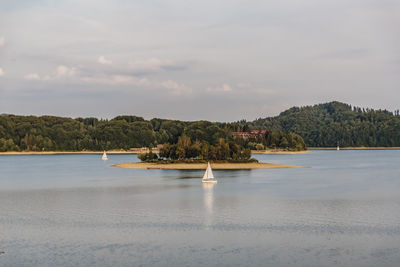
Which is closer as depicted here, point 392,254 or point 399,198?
point 392,254

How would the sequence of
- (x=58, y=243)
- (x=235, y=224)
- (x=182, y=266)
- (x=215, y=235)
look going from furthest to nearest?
(x=235, y=224)
(x=215, y=235)
(x=58, y=243)
(x=182, y=266)

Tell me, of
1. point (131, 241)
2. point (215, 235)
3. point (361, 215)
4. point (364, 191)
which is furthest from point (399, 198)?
point (131, 241)

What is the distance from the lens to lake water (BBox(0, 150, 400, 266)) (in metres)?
41.2

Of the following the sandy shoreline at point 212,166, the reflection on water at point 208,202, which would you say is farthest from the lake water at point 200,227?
the sandy shoreline at point 212,166

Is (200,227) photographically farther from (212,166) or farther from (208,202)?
(212,166)

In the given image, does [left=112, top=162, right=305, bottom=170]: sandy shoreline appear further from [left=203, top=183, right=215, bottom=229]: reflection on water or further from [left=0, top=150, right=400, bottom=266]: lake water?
[left=0, top=150, right=400, bottom=266]: lake water

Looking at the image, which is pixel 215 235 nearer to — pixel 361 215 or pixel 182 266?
pixel 182 266

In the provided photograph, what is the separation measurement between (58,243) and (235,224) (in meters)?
19.5

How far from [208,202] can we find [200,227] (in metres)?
22.6

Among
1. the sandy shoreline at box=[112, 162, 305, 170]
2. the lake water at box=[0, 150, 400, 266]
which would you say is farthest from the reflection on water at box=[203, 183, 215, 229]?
the sandy shoreline at box=[112, 162, 305, 170]

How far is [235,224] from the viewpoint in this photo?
57031 millimetres

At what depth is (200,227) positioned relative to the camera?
5509 cm

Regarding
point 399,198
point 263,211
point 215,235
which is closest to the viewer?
point 215,235

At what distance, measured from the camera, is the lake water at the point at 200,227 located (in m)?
41.2
